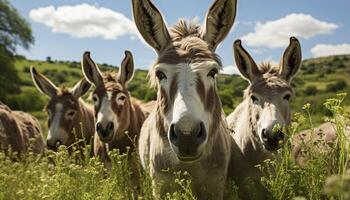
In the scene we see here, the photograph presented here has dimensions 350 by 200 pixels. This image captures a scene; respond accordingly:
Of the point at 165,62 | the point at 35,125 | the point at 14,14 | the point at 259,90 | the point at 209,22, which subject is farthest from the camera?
the point at 14,14

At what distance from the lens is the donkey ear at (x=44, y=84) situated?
30.5 feet

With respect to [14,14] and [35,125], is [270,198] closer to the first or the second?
[35,125]

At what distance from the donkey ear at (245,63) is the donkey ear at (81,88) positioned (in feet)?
14.6

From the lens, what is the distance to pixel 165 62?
13.0ft

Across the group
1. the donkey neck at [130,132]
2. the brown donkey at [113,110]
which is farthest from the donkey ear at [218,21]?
the donkey neck at [130,132]

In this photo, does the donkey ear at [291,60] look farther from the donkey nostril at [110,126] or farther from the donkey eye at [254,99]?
the donkey nostril at [110,126]

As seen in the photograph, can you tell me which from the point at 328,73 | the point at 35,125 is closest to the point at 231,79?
the point at 328,73

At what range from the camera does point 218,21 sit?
437 cm

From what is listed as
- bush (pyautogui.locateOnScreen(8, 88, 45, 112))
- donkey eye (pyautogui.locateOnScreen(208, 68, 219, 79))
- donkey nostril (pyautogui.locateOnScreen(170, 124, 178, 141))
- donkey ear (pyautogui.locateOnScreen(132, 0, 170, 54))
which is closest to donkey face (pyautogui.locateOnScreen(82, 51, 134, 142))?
donkey ear (pyautogui.locateOnScreen(132, 0, 170, 54))

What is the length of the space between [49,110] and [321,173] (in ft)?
21.0

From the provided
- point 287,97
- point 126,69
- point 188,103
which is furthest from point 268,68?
point 126,69

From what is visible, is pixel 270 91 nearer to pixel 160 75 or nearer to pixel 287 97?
pixel 287 97

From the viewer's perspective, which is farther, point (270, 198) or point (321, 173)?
point (270, 198)

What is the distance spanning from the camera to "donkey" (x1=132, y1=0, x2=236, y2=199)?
3.50 meters
